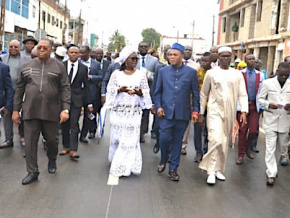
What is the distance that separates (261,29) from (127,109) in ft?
82.1

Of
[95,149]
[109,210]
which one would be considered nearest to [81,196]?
[109,210]

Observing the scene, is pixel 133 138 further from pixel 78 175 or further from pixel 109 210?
pixel 109 210

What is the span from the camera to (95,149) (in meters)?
7.99

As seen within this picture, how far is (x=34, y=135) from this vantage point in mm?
5719

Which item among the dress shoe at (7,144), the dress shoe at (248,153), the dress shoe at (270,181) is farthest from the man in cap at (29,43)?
the dress shoe at (270,181)

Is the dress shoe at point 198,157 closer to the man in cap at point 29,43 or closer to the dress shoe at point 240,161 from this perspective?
the dress shoe at point 240,161

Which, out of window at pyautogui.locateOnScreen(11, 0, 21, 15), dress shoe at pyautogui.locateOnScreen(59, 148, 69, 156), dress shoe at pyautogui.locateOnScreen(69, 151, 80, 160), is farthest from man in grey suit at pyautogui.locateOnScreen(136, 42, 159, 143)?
window at pyautogui.locateOnScreen(11, 0, 21, 15)

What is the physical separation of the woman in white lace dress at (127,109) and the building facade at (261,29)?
17.3 m

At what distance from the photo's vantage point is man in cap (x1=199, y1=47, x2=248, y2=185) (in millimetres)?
6016

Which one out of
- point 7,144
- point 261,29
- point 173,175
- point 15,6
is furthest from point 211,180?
point 15,6

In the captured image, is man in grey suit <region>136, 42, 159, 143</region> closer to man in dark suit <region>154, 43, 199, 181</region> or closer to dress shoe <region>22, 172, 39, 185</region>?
man in dark suit <region>154, 43, 199, 181</region>

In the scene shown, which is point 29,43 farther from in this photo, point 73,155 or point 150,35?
point 150,35

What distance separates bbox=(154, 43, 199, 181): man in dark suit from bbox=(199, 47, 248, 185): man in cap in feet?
0.87

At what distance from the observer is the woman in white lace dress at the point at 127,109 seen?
20.3 feet
